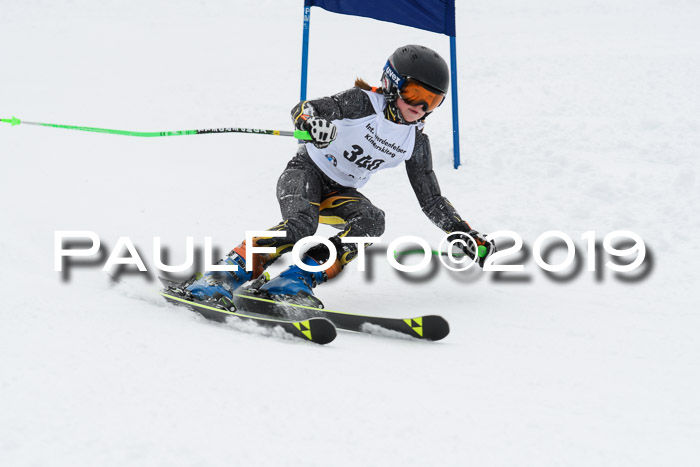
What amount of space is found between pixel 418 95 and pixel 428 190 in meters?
0.81

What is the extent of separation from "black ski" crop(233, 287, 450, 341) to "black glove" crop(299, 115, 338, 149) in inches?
38.5

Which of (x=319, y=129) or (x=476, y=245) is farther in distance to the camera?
(x=476, y=245)

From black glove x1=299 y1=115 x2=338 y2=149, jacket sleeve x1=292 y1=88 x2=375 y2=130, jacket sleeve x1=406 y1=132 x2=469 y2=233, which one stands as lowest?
jacket sleeve x1=406 y1=132 x2=469 y2=233

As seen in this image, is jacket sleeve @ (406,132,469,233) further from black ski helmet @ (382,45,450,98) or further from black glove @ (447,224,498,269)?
black ski helmet @ (382,45,450,98)

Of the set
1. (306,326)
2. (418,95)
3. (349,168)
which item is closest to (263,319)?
(306,326)

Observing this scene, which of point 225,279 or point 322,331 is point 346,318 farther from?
point 225,279

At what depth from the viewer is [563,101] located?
9.17m

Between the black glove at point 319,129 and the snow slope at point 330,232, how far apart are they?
1.19m

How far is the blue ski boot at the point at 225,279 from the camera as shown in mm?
4035

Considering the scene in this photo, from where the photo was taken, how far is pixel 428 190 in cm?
490

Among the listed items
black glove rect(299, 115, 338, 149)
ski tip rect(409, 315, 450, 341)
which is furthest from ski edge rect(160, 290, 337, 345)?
black glove rect(299, 115, 338, 149)

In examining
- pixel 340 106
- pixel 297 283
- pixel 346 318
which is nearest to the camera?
pixel 346 318

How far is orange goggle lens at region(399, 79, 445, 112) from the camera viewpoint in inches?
169

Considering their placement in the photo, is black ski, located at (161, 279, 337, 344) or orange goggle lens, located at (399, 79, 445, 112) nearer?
black ski, located at (161, 279, 337, 344)
